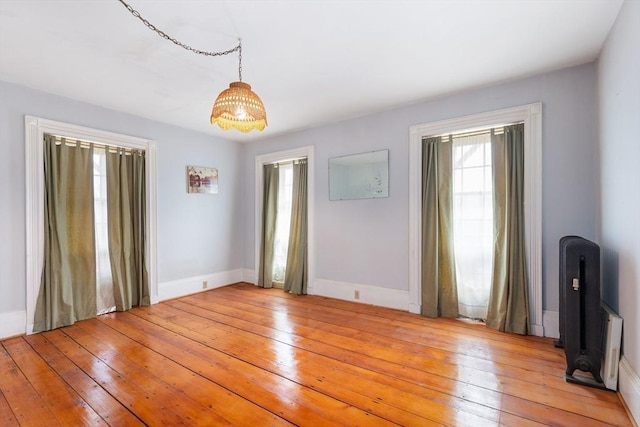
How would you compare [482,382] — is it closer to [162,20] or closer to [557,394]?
[557,394]

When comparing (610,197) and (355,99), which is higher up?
(355,99)

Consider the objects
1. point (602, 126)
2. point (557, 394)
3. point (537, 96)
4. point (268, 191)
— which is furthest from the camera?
point (268, 191)

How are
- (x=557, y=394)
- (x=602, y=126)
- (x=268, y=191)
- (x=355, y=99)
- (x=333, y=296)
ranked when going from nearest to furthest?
(x=557, y=394) < (x=602, y=126) < (x=355, y=99) < (x=333, y=296) < (x=268, y=191)

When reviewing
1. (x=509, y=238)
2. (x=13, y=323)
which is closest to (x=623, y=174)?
(x=509, y=238)

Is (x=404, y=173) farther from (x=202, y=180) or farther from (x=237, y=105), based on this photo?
(x=202, y=180)

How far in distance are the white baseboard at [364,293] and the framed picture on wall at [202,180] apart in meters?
2.38

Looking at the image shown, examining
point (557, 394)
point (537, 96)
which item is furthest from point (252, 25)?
point (557, 394)

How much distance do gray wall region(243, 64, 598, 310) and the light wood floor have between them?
3.03ft

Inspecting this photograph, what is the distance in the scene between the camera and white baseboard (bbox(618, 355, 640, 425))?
173 centimetres

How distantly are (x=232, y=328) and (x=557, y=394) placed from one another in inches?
114

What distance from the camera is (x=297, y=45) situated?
2432 millimetres

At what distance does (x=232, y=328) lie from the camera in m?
3.27

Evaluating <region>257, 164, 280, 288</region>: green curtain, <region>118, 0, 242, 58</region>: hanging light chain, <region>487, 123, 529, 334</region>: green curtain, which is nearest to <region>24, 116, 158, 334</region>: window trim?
<region>118, 0, 242, 58</region>: hanging light chain

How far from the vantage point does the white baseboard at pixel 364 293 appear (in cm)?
382
